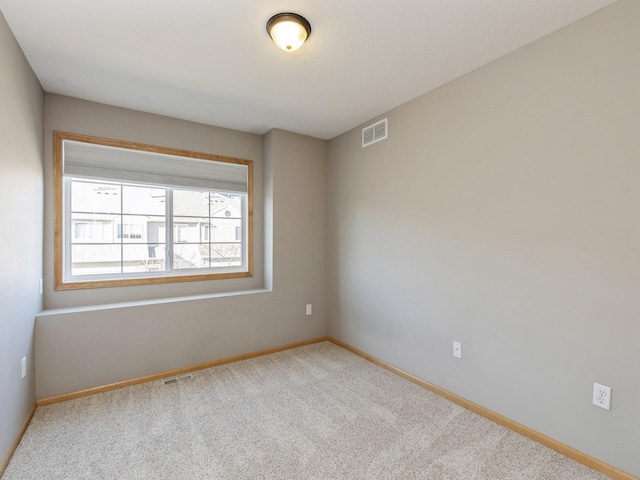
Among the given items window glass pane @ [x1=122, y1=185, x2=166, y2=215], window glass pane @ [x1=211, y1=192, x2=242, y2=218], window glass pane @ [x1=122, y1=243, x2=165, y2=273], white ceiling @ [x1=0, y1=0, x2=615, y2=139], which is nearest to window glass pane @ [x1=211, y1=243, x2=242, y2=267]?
window glass pane @ [x1=211, y1=192, x2=242, y2=218]

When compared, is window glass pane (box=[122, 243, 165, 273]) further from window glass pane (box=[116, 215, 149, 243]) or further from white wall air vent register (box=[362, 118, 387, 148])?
white wall air vent register (box=[362, 118, 387, 148])

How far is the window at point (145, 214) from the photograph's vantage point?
2.77 meters

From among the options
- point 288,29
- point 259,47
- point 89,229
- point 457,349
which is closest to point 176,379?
point 89,229

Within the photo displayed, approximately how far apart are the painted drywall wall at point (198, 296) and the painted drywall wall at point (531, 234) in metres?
1.09

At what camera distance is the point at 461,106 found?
2400mm

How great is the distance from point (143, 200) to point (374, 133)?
7.96 feet

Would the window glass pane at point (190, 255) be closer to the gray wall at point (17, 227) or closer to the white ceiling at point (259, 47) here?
the gray wall at point (17, 227)

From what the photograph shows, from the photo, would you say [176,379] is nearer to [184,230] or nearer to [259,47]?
[184,230]

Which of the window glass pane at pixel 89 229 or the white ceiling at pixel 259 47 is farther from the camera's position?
the window glass pane at pixel 89 229

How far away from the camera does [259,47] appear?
2031 mm

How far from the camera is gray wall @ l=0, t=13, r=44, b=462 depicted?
1.75 m

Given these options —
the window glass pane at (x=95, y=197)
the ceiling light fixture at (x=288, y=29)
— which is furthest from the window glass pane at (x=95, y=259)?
the ceiling light fixture at (x=288, y=29)

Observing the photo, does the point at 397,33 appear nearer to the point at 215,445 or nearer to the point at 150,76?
the point at 150,76

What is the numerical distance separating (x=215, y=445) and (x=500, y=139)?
2750 millimetres
